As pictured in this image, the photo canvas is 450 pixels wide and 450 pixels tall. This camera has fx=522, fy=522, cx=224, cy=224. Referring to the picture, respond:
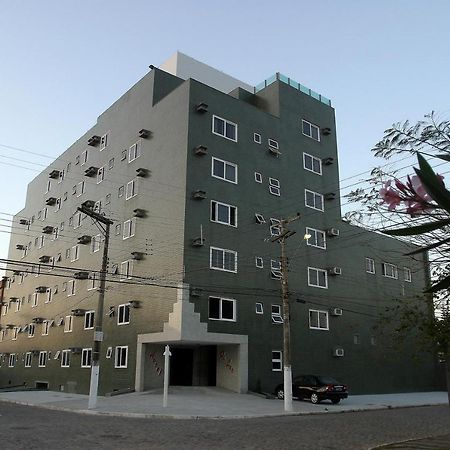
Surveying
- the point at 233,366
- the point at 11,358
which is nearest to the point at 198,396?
the point at 233,366

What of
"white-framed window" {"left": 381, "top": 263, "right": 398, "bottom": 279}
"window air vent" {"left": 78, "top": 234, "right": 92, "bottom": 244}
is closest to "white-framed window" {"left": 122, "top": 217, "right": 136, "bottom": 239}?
"window air vent" {"left": 78, "top": 234, "right": 92, "bottom": 244}

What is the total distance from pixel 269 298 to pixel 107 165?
16.1m

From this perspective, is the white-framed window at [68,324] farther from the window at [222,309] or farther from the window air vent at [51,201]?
the window at [222,309]

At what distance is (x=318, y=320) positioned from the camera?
36.3m

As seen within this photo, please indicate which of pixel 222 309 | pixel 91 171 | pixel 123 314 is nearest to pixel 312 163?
pixel 222 309

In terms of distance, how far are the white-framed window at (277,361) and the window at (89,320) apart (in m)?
13.0

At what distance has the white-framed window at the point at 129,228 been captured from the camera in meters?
34.3

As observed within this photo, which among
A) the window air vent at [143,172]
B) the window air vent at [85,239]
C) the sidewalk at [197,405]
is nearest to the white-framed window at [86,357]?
the sidewalk at [197,405]

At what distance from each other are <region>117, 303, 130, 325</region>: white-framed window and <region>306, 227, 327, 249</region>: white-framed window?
13.3 m

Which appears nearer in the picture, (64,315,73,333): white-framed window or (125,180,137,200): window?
(125,180,137,200): window

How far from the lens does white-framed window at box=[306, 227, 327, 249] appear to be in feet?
122

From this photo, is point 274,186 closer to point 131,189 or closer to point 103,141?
point 131,189

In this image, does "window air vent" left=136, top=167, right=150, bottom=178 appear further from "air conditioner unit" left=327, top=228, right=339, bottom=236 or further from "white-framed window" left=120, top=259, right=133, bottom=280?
"air conditioner unit" left=327, top=228, right=339, bottom=236

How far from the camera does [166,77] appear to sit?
123 ft
